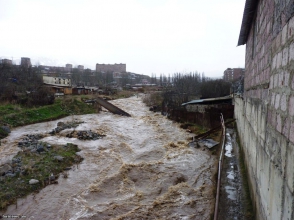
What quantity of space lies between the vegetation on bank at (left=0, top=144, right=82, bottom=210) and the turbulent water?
31 cm

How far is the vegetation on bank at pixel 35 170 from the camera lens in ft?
23.5

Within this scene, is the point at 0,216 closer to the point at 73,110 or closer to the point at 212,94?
the point at 73,110

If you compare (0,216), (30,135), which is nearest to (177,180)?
(0,216)

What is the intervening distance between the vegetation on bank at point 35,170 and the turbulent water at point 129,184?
31 cm

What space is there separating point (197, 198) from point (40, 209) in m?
4.42

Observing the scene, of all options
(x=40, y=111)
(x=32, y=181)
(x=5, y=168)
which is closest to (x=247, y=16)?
(x=32, y=181)

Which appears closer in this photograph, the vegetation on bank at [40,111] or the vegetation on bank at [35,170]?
the vegetation on bank at [35,170]

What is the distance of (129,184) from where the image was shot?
7906mm

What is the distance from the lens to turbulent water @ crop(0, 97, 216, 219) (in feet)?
20.8

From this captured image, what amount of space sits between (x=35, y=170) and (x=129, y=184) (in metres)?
3.61

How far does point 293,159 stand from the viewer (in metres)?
1.77

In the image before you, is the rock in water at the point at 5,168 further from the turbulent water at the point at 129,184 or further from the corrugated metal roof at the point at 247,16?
the corrugated metal roof at the point at 247,16

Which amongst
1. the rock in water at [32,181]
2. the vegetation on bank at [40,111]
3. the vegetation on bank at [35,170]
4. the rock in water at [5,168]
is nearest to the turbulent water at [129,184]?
the vegetation on bank at [35,170]

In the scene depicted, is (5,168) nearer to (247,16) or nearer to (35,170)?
(35,170)
